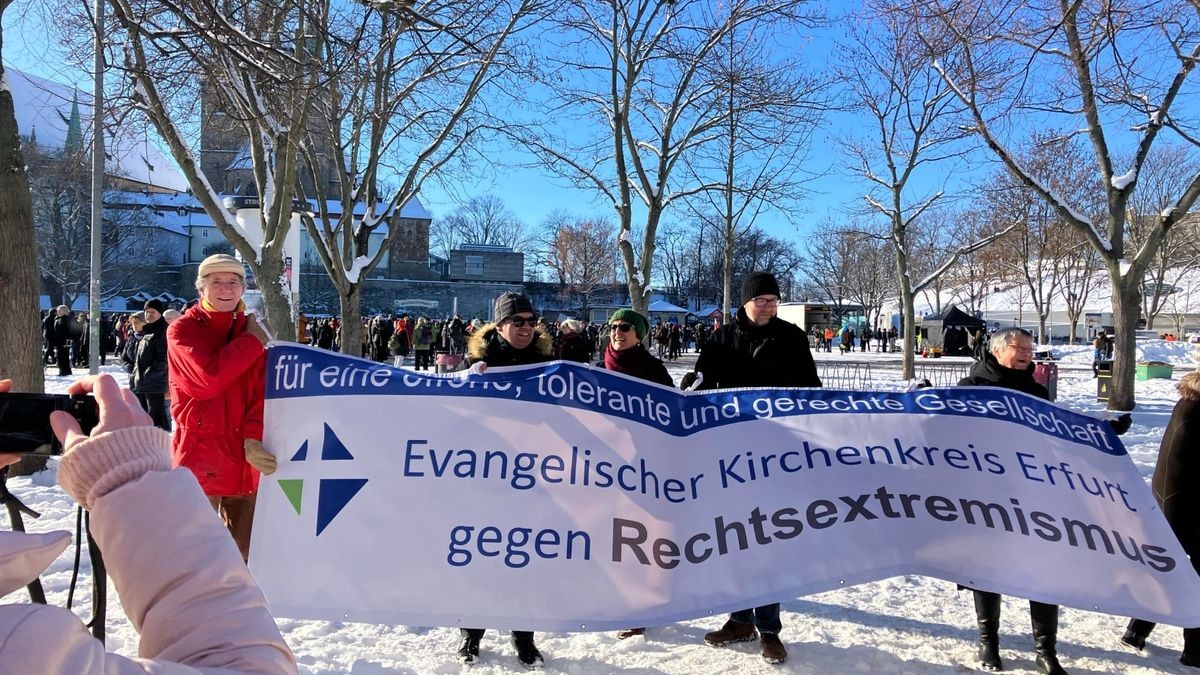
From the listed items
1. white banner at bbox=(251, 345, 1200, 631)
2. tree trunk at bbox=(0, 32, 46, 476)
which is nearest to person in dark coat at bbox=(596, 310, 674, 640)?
white banner at bbox=(251, 345, 1200, 631)

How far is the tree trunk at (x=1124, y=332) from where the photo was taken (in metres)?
13.2

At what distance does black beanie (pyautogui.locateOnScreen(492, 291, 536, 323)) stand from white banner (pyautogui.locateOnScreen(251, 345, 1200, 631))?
70 centimetres

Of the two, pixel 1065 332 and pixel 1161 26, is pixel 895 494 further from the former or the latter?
pixel 1065 332

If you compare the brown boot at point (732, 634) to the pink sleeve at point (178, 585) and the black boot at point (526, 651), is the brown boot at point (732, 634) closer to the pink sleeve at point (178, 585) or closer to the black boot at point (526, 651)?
the black boot at point (526, 651)

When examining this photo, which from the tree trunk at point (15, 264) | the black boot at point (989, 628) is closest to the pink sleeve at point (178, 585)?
the black boot at point (989, 628)

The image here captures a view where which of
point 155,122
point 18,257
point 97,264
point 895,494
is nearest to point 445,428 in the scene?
point 895,494

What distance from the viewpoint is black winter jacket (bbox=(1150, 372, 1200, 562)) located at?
Answer: 3.86m

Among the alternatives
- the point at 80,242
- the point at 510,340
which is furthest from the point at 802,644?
the point at 80,242

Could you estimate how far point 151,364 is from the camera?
8.76 m

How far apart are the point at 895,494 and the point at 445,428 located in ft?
7.21

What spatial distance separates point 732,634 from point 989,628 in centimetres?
134

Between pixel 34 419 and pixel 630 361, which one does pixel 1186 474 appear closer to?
pixel 630 361

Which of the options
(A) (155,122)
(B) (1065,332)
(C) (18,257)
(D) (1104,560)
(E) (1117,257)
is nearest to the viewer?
(D) (1104,560)

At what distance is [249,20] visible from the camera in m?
7.29
